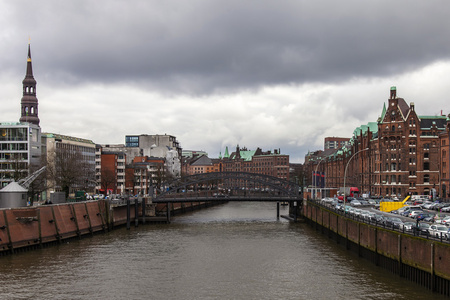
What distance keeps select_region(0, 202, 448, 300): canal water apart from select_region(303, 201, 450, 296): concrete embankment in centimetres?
83

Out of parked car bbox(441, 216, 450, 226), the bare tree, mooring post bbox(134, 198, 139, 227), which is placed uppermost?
the bare tree

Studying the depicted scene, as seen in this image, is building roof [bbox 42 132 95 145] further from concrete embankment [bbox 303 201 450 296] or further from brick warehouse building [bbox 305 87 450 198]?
concrete embankment [bbox 303 201 450 296]

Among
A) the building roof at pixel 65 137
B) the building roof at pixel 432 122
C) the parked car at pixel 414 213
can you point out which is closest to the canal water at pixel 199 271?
the parked car at pixel 414 213

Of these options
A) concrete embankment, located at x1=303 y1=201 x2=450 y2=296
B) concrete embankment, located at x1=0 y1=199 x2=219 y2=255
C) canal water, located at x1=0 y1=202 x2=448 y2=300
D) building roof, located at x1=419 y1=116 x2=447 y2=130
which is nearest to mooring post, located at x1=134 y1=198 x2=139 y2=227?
concrete embankment, located at x1=0 y1=199 x2=219 y2=255

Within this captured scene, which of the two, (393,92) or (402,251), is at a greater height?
(393,92)

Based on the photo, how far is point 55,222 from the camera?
59.7m

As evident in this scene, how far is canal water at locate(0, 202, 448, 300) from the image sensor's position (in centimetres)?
3709

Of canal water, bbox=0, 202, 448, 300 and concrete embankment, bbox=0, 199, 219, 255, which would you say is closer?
canal water, bbox=0, 202, 448, 300

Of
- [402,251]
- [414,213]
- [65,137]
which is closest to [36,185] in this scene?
[65,137]

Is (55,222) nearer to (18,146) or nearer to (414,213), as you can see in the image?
(414,213)

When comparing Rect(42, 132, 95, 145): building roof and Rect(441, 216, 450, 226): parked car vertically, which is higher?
Rect(42, 132, 95, 145): building roof

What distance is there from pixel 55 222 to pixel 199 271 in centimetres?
2268

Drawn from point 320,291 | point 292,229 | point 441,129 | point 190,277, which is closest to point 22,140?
point 292,229

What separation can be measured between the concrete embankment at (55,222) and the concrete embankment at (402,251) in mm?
31662
